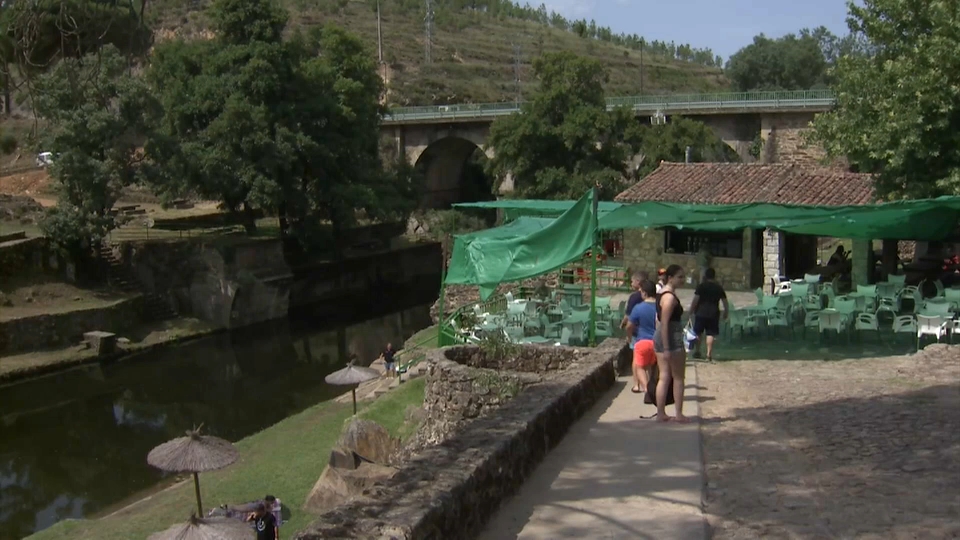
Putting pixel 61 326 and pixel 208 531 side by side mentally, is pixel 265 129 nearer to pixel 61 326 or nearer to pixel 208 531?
pixel 61 326

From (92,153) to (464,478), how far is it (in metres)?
26.9

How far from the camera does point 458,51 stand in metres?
88.4

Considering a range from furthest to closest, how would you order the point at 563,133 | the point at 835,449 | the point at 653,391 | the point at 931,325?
1. the point at 563,133
2. the point at 931,325
3. the point at 653,391
4. the point at 835,449

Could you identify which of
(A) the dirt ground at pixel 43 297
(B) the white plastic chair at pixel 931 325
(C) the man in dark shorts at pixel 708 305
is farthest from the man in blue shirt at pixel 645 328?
(A) the dirt ground at pixel 43 297

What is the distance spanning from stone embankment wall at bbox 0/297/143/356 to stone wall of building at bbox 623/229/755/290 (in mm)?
15852

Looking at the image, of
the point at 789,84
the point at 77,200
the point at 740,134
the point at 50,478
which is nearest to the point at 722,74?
the point at 789,84

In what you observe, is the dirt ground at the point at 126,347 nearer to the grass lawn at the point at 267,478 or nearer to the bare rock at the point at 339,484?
the grass lawn at the point at 267,478

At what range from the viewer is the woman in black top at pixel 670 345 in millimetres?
8234

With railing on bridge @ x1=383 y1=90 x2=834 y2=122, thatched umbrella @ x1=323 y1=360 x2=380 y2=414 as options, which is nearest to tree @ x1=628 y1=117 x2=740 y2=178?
railing on bridge @ x1=383 y1=90 x2=834 y2=122

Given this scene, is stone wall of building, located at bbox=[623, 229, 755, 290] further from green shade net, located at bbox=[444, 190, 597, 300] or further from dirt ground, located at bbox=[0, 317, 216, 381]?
dirt ground, located at bbox=[0, 317, 216, 381]

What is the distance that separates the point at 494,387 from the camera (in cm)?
1061

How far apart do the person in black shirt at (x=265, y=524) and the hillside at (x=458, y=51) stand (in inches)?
2181

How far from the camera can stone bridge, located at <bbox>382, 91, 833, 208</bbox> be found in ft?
122

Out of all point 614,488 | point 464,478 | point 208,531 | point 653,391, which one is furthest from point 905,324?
point 464,478
